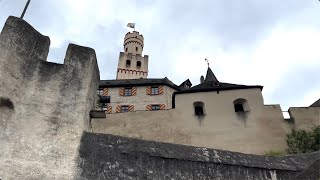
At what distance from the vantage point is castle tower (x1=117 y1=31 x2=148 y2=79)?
48.5 meters

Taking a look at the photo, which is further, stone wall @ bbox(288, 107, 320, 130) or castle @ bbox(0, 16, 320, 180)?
stone wall @ bbox(288, 107, 320, 130)

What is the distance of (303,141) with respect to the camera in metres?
21.8

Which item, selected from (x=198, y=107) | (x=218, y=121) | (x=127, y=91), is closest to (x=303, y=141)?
(x=218, y=121)

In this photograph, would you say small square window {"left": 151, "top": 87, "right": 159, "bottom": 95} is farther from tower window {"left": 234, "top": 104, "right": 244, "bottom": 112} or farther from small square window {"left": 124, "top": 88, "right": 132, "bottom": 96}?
tower window {"left": 234, "top": 104, "right": 244, "bottom": 112}

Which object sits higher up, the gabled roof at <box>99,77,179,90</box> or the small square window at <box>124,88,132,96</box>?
the gabled roof at <box>99,77,179,90</box>

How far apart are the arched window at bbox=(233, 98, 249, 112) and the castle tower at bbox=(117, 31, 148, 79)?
2396 cm

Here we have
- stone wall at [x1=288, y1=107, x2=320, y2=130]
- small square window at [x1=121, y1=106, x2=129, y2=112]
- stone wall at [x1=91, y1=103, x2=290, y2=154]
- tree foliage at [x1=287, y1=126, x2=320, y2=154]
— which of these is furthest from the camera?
small square window at [x1=121, y1=106, x2=129, y2=112]

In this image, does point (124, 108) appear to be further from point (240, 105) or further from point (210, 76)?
point (240, 105)

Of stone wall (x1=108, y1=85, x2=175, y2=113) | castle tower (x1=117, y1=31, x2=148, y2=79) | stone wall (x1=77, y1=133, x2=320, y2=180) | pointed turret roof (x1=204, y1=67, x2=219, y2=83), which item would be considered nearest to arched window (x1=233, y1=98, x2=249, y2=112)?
pointed turret roof (x1=204, y1=67, x2=219, y2=83)

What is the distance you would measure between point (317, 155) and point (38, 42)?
759 centimetres

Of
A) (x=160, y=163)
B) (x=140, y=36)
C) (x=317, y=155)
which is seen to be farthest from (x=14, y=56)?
(x=140, y=36)

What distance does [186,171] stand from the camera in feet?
25.7

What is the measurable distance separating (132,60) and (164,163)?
43.4 metres

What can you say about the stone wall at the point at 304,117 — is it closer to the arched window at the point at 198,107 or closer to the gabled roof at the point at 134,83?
the arched window at the point at 198,107
